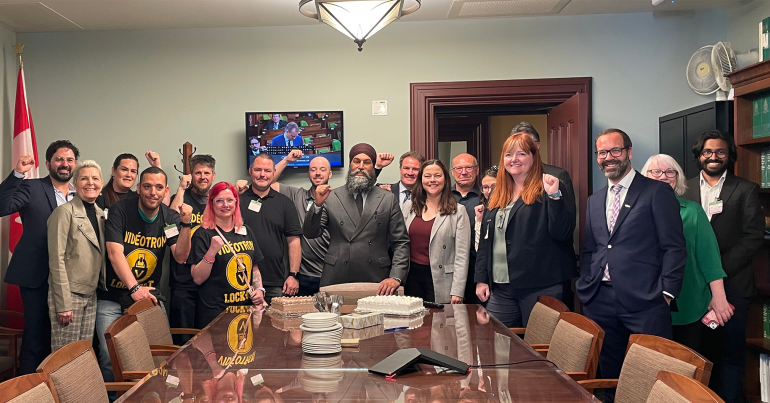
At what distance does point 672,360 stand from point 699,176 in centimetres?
246

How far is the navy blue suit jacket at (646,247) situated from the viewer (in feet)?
10.1

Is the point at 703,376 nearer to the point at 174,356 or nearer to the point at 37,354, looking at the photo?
the point at 174,356

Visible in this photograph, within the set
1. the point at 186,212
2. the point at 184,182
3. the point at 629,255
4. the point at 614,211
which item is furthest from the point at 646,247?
the point at 184,182

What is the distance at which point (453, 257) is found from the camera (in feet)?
12.8

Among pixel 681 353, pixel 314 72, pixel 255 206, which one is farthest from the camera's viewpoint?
pixel 314 72

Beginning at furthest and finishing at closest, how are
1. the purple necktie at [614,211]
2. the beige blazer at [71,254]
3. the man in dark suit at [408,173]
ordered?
the man in dark suit at [408,173]
the beige blazer at [71,254]
the purple necktie at [614,211]

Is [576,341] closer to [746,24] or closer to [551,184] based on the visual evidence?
[551,184]

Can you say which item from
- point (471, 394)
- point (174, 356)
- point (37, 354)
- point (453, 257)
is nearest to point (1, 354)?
point (37, 354)

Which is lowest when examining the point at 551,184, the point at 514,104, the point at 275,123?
the point at 551,184

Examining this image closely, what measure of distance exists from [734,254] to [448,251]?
1744 millimetres

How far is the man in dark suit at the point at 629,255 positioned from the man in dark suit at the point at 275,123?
283 centimetres

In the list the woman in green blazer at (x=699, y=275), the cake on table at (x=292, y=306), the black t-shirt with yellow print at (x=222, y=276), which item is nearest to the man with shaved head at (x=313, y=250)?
the black t-shirt with yellow print at (x=222, y=276)

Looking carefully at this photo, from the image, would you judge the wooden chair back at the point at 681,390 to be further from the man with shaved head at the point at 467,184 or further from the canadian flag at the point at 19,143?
the canadian flag at the point at 19,143

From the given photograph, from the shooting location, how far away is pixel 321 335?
7.40 feet
